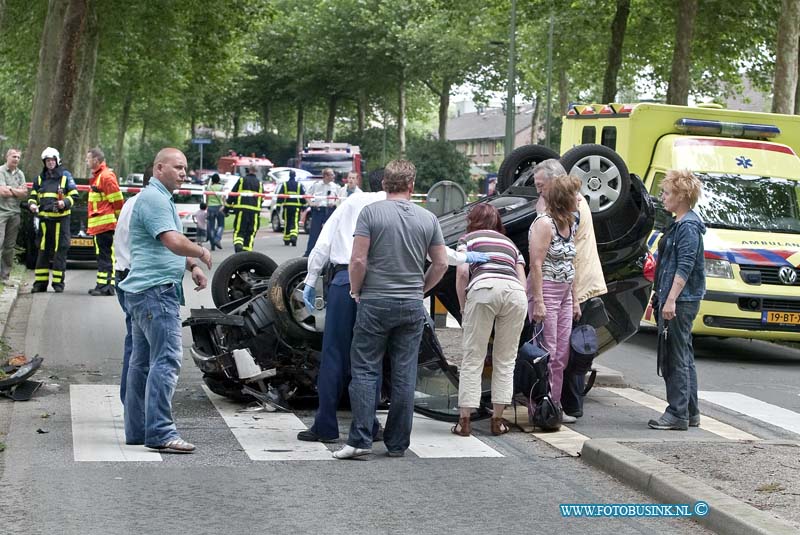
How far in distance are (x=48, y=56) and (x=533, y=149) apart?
19.0m

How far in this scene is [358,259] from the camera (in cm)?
793

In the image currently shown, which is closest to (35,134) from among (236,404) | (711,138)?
(711,138)

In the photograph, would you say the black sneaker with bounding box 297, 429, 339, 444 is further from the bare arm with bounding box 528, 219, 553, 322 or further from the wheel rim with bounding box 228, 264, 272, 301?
the wheel rim with bounding box 228, 264, 272, 301

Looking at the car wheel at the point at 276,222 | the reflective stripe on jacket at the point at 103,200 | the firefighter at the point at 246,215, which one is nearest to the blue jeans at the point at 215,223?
the firefighter at the point at 246,215

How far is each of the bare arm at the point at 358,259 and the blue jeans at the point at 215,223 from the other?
2217 cm

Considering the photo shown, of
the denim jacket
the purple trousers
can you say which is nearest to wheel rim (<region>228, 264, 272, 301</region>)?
the purple trousers

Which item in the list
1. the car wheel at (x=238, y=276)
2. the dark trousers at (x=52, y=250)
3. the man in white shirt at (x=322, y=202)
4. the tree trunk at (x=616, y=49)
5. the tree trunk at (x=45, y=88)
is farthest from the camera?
the tree trunk at (x=616, y=49)

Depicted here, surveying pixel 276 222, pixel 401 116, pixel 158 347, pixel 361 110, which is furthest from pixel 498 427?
pixel 361 110

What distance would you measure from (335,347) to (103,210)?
907 centimetres

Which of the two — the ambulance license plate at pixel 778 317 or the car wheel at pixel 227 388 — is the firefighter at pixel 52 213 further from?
the ambulance license plate at pixel 778 317

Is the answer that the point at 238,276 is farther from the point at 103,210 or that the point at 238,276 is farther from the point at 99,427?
the point at 103,210

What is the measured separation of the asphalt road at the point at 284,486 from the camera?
21.0ft

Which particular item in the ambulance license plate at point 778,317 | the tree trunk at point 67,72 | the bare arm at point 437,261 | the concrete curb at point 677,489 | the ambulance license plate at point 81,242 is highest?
the tree trunk at point 67,72

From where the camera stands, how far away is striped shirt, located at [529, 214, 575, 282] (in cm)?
920
